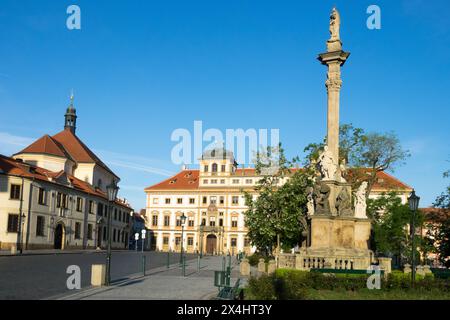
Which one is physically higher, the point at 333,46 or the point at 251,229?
the point at 333,46

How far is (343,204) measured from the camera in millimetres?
24719

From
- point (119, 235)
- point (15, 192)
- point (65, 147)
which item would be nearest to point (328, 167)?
point (15, 192)

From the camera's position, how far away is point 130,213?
89.7 metres

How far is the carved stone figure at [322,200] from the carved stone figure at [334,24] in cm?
907

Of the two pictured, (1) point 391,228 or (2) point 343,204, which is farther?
(1) point 391,228

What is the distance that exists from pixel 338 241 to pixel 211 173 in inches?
2974

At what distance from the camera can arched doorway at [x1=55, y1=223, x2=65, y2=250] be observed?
58322 mm

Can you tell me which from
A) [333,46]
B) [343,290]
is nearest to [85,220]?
[333,46]

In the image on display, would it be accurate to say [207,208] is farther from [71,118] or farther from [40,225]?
[40,225]

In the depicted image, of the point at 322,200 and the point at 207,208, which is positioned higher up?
the point at 207,208

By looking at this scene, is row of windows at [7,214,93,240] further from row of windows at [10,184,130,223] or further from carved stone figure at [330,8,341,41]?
carved stone figure at [330,8,341,41]

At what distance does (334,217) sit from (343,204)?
1159 mm
